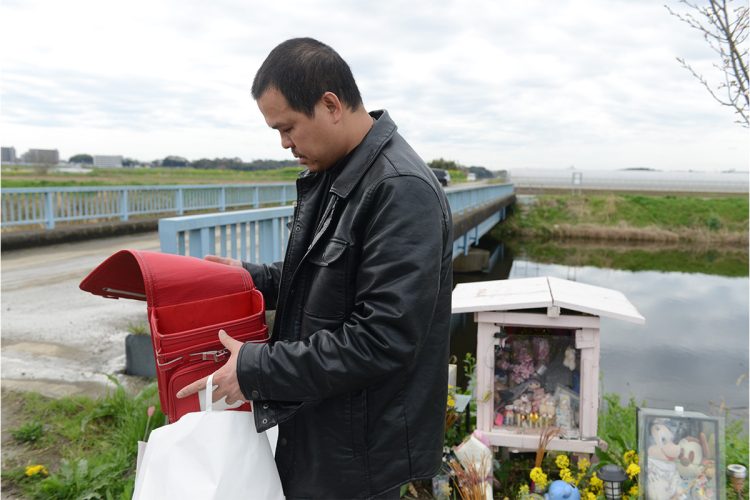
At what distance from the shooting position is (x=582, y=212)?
33156 mm

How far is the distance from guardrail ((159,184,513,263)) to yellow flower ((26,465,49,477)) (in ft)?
4.51

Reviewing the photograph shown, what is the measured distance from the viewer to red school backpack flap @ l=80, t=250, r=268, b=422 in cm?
159

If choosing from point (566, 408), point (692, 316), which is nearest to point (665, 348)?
point (692, 316)

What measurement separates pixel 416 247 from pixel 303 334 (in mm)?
396

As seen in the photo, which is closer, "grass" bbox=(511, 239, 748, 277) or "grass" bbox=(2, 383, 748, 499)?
"grass" bbox=(2, 383, 748, 499)

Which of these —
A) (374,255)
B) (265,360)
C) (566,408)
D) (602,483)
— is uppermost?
(374,255)

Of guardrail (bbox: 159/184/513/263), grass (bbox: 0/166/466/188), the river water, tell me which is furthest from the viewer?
grass (bbox: 0/166/466/188)

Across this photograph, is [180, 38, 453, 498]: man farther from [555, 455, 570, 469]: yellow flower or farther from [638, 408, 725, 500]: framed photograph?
[638, 408, 725, 500]: framed photograph

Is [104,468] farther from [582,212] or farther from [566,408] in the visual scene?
[582,212]

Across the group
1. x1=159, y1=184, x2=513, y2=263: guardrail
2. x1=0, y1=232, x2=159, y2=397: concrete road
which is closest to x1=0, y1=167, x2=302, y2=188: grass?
x1=0, y1=232, x2=159, y2=397: concrete road

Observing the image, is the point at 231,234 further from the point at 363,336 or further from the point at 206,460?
the point at 363,336

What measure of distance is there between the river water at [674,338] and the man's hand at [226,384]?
4915mm

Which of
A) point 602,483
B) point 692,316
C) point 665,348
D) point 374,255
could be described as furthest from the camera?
point 692,316

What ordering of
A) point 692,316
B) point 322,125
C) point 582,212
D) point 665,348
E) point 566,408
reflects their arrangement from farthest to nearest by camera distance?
1. point 582,212
2. point 692,316
3. point 665,348
4. point 566,408
5. point 322,125
